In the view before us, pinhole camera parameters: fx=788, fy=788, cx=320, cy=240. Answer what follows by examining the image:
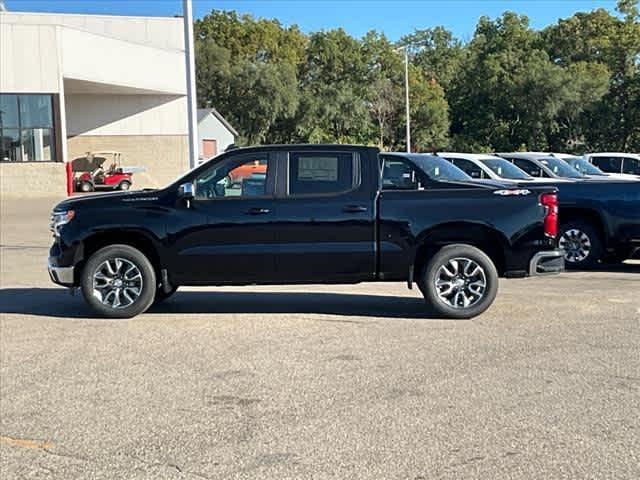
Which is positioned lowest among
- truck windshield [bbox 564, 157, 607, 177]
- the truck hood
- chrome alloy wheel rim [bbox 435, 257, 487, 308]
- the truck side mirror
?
chrome alloy wheel rim [bbox 435, 257, 487, 308]

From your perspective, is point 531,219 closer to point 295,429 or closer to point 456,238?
point 456,238

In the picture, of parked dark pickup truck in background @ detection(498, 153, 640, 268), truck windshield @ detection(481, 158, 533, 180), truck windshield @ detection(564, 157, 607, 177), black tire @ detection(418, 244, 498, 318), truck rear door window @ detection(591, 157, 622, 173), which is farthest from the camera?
truck rear door window @ detection(591, 157, 622, 173)

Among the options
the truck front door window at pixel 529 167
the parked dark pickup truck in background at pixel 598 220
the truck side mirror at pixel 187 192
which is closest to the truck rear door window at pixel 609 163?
the truck front door window at pixel 529 167

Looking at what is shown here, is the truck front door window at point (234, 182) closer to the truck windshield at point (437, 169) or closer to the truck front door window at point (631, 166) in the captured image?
the truck windshield at point (437, 169)

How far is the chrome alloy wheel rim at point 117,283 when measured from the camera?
8.62 m

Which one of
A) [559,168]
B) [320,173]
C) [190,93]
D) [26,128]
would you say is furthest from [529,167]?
[26,128]

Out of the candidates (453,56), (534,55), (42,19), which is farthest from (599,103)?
(42,19)

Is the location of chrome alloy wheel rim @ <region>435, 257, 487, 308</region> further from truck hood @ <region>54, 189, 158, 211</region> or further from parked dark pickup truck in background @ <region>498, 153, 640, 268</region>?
parked dark pickup truck in background @ <region>498, 153, 640, 268</region>

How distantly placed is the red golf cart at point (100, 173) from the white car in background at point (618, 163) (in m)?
26.3

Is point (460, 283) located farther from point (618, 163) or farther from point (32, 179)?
point (32, 179)

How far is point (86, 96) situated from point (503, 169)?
35170mm

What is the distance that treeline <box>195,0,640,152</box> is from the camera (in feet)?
204

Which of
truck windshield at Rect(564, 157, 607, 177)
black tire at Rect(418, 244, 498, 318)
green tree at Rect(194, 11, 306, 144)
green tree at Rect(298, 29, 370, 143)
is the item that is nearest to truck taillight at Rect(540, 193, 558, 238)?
black tire at Rect(418, 244, 498, 318)

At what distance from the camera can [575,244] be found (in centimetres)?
1205
